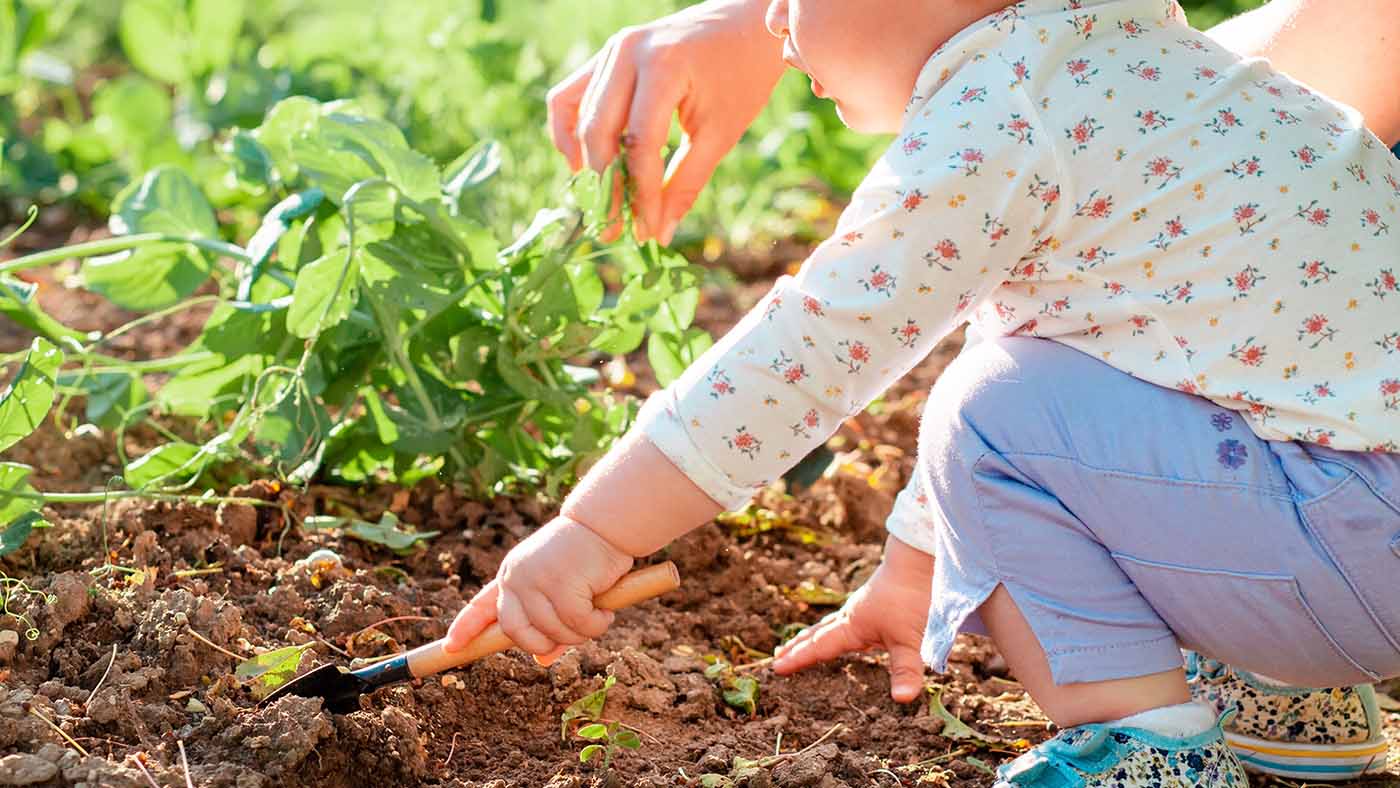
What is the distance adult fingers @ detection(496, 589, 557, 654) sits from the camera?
1.39 metres

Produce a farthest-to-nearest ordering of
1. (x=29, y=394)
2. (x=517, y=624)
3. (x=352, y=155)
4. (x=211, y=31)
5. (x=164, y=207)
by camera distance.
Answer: (x=211, y=31) < (x=164, y=207) < (x=352, y=155) < (x=29, y=394) < (x=517, y=624)

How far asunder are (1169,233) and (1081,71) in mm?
154

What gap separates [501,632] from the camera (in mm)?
1431

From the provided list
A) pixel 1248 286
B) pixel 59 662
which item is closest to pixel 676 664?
pixel 59 662

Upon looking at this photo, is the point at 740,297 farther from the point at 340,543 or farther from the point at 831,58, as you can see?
the point at 831,58

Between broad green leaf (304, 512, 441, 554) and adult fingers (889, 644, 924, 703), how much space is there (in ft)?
1.71

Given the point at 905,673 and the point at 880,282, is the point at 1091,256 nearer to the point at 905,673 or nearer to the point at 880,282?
the point at 880,282

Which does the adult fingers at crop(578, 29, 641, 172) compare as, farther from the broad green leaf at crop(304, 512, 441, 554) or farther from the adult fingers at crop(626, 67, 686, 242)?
the broad green leaf at crop(304, 512, 441, 554)

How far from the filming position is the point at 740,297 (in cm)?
304

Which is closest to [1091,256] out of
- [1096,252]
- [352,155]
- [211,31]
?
[1096,252]

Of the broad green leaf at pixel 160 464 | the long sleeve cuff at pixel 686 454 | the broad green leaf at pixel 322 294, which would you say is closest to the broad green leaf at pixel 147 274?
the broad green leaf at pixel 160 464

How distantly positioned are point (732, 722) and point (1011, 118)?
0.70 m

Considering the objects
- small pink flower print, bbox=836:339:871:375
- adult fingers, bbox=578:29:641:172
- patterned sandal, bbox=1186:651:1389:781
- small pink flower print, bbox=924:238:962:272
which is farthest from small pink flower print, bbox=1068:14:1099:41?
patterned sandal, bbox=1186:651:1389:781

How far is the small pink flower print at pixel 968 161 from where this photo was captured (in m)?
1.29
